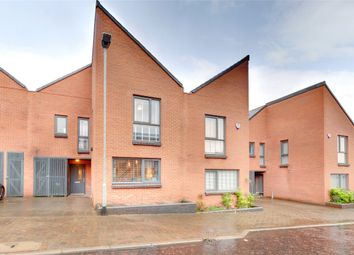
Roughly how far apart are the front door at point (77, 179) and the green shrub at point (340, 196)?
659 inches

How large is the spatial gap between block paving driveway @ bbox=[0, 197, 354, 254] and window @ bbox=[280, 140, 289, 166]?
815cm

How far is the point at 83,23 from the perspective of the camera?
1638 centimetres

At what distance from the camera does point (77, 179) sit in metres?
18.7

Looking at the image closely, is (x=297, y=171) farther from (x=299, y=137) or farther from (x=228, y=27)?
(x=228, y=27)

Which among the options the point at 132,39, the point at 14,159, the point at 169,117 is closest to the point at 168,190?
the point at 169,117

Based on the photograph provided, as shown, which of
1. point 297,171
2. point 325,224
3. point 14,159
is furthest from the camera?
point 297,171

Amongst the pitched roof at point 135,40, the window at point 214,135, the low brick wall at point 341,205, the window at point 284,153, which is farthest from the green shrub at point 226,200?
the window at point 284,153

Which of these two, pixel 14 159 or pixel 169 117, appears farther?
pixel 14 159

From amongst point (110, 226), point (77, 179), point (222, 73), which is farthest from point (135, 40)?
point (77, 179)

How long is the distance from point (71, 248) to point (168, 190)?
6.97 m

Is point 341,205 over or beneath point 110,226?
beneath

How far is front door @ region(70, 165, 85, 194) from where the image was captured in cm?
1853

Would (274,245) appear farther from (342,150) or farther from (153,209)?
(342,150)

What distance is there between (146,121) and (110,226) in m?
5.57
